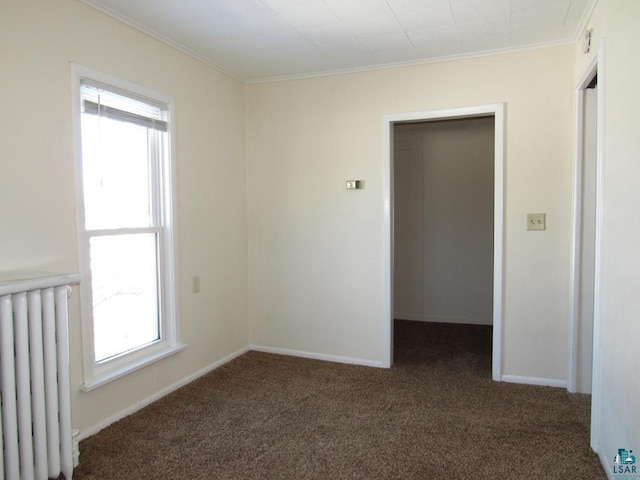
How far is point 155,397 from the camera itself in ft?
10.1

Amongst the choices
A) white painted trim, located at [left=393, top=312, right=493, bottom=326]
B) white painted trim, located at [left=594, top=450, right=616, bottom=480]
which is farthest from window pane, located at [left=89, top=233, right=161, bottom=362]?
white painted trim, located at [left=393, top=312, right=493, bottom=326]

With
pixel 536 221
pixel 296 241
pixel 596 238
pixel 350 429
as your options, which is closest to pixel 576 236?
pixel 536 221

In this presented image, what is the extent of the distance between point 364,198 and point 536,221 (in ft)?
4.27

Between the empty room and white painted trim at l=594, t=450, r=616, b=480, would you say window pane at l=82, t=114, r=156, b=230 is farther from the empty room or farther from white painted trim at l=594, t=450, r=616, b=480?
white painted trim at l=594, t=450, r=616, b=480

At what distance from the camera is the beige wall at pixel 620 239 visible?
180cm

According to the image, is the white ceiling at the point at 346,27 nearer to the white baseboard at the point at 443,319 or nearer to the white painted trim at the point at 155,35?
the white painted trim at the point at 155,35

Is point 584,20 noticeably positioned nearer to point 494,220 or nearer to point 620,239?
point 494,220

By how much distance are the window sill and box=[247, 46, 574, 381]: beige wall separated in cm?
111

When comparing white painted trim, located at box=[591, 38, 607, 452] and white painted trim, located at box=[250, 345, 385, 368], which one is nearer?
white painted trim, located at box=[591, 38, 607, 452]

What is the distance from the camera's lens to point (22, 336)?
1.89m

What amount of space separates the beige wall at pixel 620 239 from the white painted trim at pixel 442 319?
2.91 meters

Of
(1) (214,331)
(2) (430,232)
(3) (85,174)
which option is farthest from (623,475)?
(2) (430,232)

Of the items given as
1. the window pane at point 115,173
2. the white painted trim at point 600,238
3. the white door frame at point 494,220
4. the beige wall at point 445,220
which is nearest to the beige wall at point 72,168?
the window pane at point 115,173

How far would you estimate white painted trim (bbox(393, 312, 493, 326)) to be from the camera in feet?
17.1
